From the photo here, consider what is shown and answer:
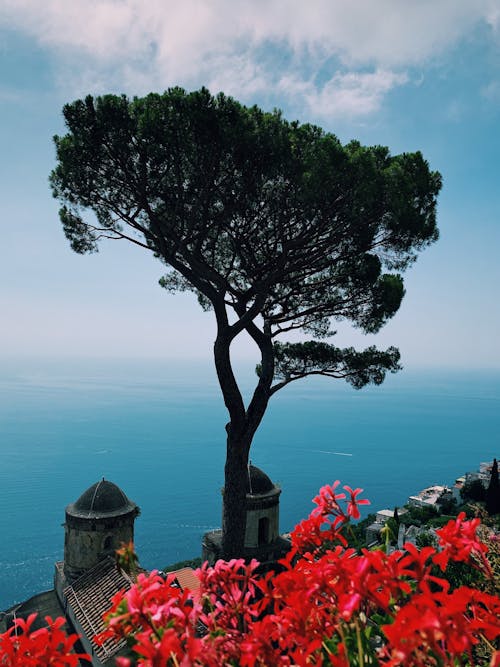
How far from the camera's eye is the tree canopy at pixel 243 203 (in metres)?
9.27

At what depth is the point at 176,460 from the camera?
94.6 m

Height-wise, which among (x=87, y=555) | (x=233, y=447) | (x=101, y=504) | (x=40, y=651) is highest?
(x=40, y=651)

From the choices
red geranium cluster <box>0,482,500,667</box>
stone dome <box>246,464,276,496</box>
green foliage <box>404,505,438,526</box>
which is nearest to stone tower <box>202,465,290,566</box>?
stone dome <box>246,464,276,496</box>

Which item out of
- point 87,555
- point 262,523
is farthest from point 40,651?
point 262,523

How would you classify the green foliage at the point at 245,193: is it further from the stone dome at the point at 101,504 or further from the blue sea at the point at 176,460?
the blue sea at the point at 176,460

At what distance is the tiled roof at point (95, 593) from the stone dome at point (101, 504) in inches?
53.9

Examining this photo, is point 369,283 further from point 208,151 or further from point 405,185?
point 208,151

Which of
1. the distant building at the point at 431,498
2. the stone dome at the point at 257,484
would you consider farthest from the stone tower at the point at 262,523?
the distant building at the point at 431,498

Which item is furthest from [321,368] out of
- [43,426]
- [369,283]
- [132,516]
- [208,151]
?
[43,426]

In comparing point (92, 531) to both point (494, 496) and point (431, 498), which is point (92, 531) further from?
point (431, 498)

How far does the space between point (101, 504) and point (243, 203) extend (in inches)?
414

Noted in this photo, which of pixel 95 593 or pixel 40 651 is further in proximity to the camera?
pixel 95 593

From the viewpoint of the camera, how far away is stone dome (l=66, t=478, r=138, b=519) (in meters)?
13.5

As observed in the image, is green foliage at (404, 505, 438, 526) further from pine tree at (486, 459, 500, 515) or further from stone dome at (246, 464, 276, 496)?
stone dome at (246, 464, 276, 496)
